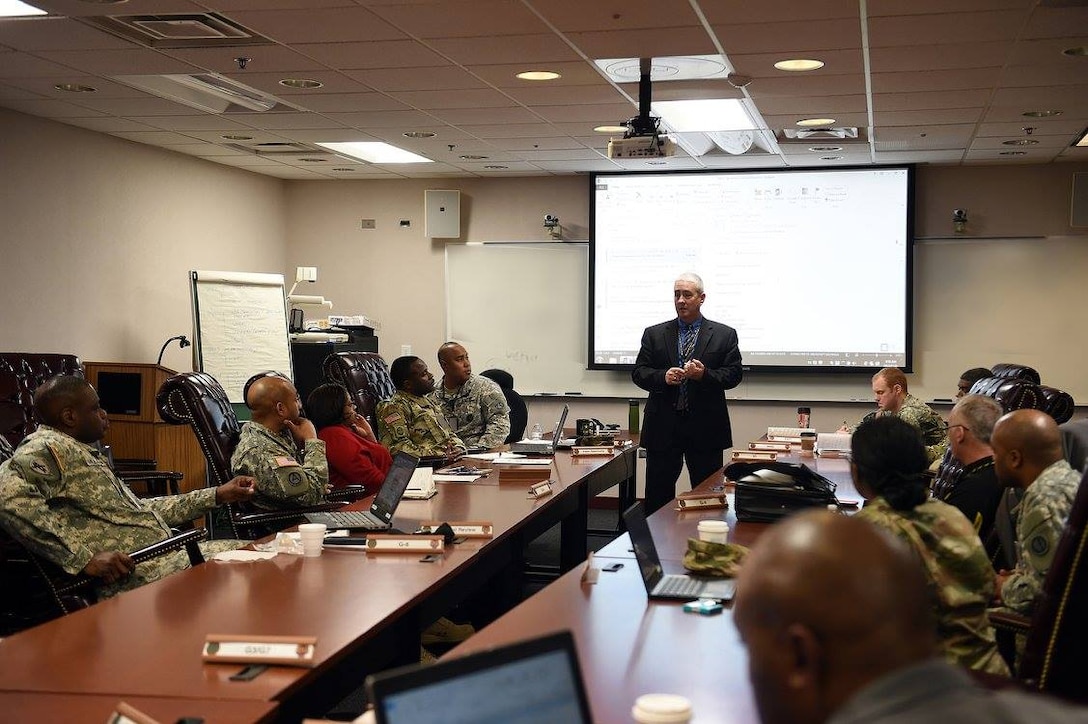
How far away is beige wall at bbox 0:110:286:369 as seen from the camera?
7129mm

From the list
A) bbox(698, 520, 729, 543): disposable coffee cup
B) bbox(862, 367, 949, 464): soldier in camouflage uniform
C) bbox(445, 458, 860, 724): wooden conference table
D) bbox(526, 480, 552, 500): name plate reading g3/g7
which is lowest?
bbox(526, 480, 552, 500): name plate reading g3/g7

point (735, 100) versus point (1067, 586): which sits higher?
point (735, 100)

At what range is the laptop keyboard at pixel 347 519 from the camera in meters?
3.79

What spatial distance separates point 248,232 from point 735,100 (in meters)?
4.80

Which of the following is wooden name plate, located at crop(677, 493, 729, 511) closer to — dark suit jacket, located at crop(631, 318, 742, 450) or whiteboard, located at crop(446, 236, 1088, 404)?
dark suit jacket, located at crop(631, 318, 742, 450)

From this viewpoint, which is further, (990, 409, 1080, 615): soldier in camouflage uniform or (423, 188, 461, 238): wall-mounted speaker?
(423, 188, 461, 238): wall-mounted speaker

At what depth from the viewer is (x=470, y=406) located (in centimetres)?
672

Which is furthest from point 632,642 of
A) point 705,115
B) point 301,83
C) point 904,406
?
point 705,115

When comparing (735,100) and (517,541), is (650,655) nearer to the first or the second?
(517,541)

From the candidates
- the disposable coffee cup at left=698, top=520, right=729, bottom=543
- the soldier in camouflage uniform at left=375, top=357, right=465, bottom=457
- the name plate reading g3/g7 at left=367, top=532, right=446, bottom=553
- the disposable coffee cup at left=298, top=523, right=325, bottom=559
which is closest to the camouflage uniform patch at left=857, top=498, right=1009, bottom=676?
the disposable coffee cup at left=698, top=520, right=729, bottom=543

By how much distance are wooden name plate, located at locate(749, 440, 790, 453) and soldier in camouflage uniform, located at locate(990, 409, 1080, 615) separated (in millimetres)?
3204

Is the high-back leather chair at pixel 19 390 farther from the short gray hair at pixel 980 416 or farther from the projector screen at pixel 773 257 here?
the projector screen at pixel 773 257

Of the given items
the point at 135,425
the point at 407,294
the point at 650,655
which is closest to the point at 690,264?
the point at 407,294

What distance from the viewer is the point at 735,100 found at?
6660mm
